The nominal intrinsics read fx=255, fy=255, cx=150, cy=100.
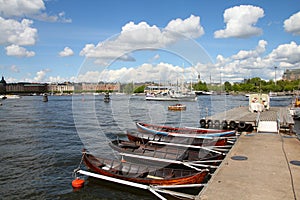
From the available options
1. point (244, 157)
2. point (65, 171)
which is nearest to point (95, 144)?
point (65, 171)

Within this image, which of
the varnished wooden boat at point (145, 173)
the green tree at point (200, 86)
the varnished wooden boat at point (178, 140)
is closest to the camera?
the varnished wooden boat at point (145, 173)

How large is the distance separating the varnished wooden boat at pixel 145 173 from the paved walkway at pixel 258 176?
6.29 ft

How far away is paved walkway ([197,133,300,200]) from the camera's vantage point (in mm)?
8914

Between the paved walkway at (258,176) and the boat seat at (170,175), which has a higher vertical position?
the paved walkway at (258,176)

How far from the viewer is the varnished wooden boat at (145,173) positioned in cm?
1304

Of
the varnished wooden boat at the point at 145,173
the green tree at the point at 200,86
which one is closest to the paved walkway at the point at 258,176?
the varnished wooden boat at the point at 145,173

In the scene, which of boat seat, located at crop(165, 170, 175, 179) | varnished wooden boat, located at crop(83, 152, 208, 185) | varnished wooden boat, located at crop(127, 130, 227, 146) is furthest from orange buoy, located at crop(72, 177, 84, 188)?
varnished wooden boat, located at crop(127, 130, 227, 146)

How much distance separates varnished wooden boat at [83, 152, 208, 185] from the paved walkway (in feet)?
6.29

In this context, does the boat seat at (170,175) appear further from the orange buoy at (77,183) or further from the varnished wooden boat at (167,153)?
the orange buoy at (77,183)

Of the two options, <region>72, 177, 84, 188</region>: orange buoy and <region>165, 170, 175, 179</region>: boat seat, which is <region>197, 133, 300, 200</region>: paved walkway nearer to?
<region>165, 170, 175, 179</region>: boat seat

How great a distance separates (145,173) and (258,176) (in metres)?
5.86

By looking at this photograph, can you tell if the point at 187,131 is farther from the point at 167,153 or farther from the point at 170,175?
the point at 170,175

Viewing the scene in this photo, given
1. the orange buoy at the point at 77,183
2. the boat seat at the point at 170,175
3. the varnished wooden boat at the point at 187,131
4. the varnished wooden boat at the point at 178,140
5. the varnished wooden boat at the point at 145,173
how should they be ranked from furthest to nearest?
the varnished wooden boat at the point at 187,131, the varnished wooden boat at the point at 178,140, the orange buoy at the point at 77,183, the boat seat at the point at 170,175, the varnished wooden boat at the point at 145,173

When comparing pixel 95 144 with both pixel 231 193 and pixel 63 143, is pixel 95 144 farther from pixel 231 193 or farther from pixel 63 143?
pixel 231 193
